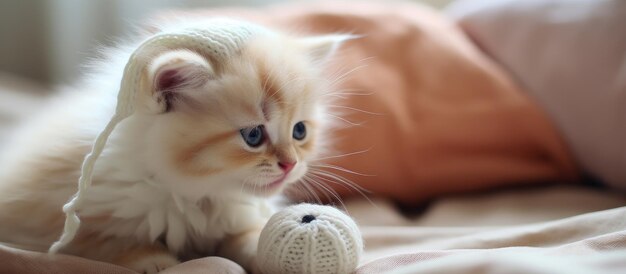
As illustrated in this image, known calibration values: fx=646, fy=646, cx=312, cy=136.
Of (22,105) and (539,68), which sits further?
(22,105)

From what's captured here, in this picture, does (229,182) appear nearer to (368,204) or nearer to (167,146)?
(167,146)

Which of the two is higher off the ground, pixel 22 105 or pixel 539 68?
pixel 539 68

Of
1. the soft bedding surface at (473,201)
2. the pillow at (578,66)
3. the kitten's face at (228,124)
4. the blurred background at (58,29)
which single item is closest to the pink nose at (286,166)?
the kitten's face at (228,124)

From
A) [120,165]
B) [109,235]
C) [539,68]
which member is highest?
[539,68]

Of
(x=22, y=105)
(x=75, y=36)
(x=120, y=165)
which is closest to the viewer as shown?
(x=120, y=165)

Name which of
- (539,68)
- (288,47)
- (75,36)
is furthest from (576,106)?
(75,36)

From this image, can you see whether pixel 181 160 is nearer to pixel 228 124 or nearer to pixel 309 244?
pixel 228 124
